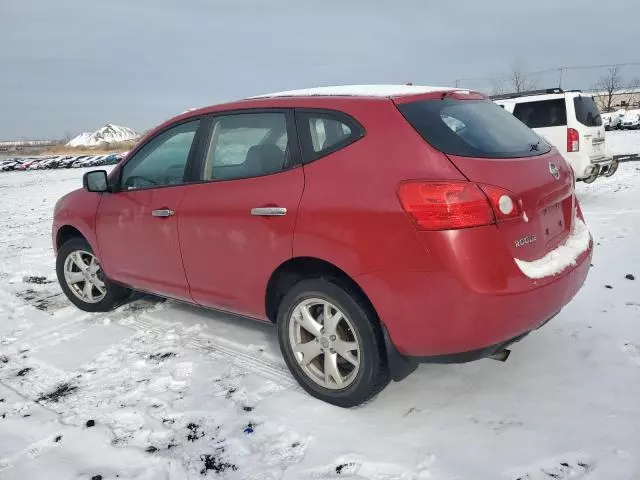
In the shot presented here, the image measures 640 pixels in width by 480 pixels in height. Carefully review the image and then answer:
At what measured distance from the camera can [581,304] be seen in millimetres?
4074

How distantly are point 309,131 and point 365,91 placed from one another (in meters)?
0.42

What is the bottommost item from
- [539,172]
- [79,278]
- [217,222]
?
[79,278]

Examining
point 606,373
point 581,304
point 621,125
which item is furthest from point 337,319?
point 621,125

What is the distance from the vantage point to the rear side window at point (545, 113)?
30.7 feet

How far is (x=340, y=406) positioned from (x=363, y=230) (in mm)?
1059

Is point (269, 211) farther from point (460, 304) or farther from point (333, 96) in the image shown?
point (460, 304)

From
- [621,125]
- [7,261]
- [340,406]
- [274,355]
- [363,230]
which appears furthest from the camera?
[621,125]

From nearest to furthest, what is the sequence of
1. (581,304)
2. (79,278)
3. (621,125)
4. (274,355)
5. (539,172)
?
(539,172) → (274,355) → (581,304) → (79,278) → (621,125)

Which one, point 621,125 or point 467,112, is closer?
point 467,112

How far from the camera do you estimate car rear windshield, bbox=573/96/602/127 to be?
9.25m

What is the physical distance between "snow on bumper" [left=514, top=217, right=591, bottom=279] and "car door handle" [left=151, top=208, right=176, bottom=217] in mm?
2291

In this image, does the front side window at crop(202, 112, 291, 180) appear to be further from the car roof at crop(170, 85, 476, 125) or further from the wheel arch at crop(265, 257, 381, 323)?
the wheel arch at crop(265, 257, 381, 323)

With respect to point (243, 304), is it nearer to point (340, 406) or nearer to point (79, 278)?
point (340, 406)

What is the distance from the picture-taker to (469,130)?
8.85 ft
